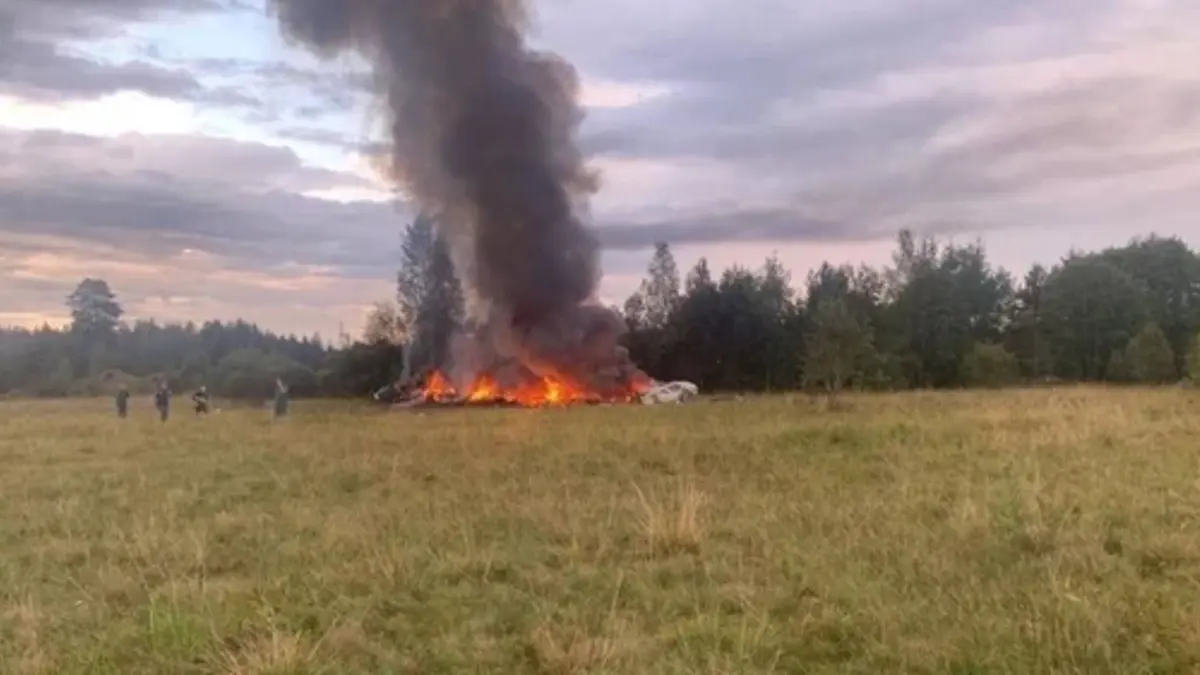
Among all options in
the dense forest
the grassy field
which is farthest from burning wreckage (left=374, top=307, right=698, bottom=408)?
the grassy field

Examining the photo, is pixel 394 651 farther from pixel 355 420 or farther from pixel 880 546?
pixel 355 420

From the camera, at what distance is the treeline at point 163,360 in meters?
69.5

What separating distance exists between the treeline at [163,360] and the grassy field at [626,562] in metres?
29.1

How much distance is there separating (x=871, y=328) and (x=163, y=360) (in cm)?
7747

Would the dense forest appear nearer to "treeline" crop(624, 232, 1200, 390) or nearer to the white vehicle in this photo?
"treeline" crop(624, 232, 1200, 390)

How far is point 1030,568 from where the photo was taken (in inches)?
296

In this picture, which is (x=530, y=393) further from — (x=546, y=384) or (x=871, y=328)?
(x=871, y=328)

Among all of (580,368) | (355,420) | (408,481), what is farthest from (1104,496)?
(580,368)

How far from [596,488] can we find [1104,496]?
19.5 feet

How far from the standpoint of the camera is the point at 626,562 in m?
8.27

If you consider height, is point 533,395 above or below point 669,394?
below

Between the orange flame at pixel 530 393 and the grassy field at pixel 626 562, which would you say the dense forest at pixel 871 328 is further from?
the grassy field at pixel 626 562

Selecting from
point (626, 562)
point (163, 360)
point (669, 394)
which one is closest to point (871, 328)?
point (669, 394)

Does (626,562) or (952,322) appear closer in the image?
(626,562)
